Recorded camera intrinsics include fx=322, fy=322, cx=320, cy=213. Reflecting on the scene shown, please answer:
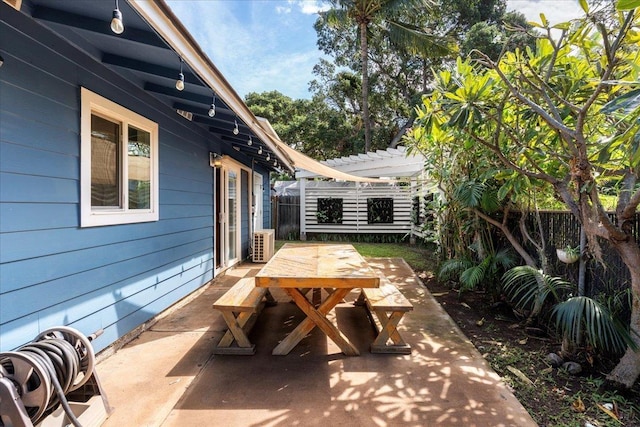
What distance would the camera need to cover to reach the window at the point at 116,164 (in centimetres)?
271

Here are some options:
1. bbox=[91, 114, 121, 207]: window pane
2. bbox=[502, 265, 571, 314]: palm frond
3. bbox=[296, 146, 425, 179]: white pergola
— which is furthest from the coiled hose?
bbox=[296, 146, 425, 179]: white pergola

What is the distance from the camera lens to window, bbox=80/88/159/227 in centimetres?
271

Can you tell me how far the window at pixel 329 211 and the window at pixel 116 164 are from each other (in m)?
8.80

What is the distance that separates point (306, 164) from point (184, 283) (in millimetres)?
4165

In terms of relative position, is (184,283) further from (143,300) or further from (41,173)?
(41,173)

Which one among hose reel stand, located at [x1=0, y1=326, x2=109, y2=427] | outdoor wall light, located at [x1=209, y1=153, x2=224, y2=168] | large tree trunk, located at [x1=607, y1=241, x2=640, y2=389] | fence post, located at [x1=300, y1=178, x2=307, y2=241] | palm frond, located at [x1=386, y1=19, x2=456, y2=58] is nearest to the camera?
hose reel stand, located at [x1=0, y1=326, x2=109, y2=427]

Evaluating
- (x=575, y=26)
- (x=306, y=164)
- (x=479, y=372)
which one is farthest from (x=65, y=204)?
(x=306, y=164)

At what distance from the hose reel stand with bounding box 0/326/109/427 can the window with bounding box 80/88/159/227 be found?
1.13 m

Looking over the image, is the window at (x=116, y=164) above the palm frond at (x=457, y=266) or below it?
above

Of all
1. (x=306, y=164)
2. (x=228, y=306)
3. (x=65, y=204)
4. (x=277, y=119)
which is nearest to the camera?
(x=65, y=204)

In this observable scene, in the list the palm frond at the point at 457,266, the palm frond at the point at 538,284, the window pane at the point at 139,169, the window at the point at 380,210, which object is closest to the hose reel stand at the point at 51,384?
the window pane at the point at 139,169

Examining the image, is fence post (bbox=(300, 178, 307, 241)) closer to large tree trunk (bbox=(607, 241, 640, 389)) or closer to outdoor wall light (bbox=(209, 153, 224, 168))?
outdoor wall light (bbox=(209, 153, 224, 168))

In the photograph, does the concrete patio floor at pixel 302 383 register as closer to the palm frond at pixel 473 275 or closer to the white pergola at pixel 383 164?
the palm frond at pixel 473 275

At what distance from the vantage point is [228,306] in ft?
9.66
